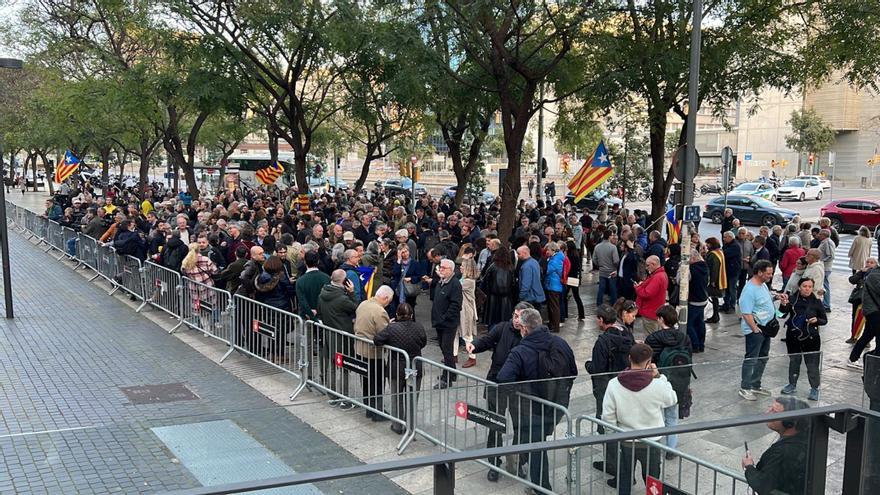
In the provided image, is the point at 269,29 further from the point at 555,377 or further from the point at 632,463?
the point at 632,463

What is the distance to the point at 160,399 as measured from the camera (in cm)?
903

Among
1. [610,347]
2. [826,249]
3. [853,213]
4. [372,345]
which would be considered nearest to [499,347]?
[610,347]

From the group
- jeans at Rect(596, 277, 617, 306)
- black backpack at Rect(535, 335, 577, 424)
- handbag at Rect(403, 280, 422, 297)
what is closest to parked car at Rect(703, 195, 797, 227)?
jeans at Rect(596, 277, 617, 306)

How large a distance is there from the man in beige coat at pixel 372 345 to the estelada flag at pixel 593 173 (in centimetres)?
1228

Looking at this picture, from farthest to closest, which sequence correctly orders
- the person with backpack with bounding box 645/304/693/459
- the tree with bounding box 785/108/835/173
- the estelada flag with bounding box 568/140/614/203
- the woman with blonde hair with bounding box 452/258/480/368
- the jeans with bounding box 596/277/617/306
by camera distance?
the tree with bounding box 785/108/835/173, the estelada flag with bounding box 568/140/614/203, the jeans with bounding box 596/277/617/306, the woman with blonde hair with bounding box 452/258/480/368, the person with backpack with bounding box 645/304/693/459

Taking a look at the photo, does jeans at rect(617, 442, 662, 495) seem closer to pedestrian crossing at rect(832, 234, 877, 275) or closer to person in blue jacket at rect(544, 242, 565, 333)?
person in blue jacket at rect(544, 242, 565, 333)

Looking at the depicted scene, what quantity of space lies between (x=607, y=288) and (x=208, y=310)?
305 inches

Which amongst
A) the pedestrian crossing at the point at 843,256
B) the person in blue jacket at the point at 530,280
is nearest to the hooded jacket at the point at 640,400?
the person in blue jacket at the point at 530,280

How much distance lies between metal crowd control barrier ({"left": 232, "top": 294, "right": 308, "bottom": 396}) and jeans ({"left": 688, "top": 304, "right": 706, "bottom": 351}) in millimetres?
6128

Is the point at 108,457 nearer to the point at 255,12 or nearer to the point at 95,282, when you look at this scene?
the point at 95,282

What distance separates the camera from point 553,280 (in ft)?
40.4

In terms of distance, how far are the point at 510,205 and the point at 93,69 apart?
53.8 ft

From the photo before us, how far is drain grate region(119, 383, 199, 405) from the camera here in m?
8.99

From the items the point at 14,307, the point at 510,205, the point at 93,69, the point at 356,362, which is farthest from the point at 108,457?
the point at 93,69
